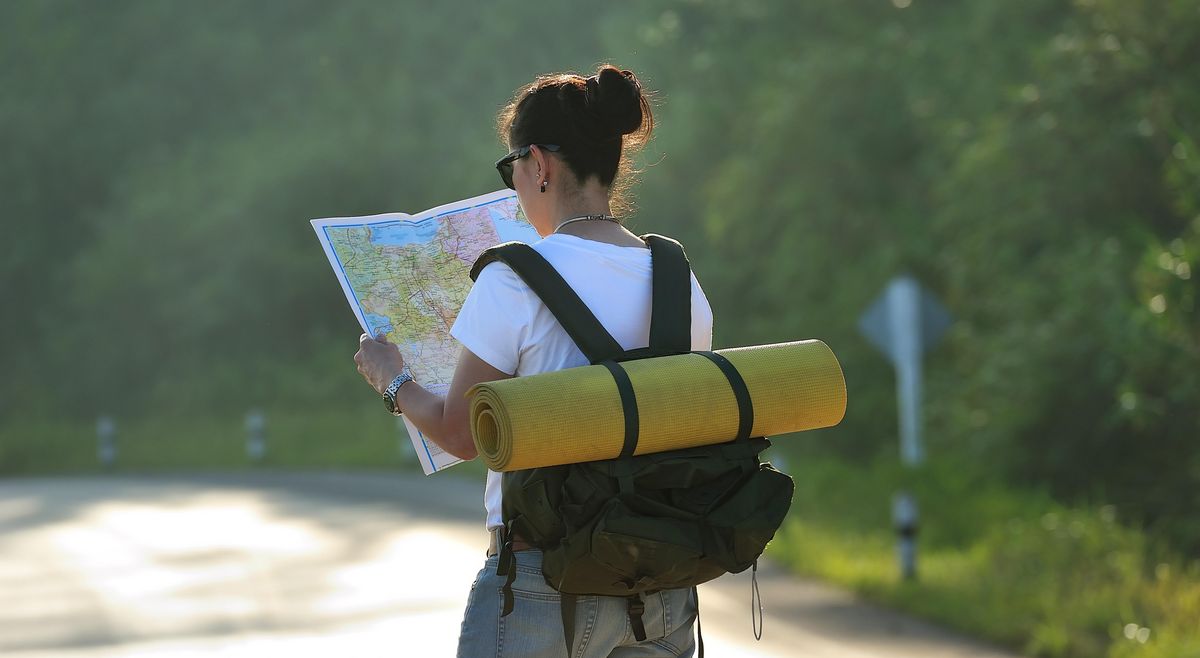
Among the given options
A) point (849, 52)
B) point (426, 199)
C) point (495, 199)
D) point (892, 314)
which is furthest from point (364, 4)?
point (495, 199)

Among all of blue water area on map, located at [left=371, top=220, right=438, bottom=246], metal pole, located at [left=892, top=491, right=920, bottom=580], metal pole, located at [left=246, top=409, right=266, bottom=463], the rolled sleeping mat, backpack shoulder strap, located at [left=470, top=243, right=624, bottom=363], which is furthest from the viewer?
metal pole, located at [left=246, top=409, right=266, bottom=463]

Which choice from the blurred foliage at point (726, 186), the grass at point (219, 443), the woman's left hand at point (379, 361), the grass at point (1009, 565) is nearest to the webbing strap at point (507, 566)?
the woman's left hand at point (379, 361)

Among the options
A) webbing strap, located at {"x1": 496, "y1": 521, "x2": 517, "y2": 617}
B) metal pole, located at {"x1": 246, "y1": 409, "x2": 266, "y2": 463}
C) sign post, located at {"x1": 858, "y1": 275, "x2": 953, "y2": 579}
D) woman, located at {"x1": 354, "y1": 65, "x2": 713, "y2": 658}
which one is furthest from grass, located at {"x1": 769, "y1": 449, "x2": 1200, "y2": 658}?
metal pole, located at {"x1": 246, "y1": 409, "x2": 266, "y2": 463}

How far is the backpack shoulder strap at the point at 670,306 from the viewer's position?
2.87 meters

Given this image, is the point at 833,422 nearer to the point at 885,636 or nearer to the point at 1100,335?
the point at 885,636

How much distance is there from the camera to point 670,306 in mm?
2893

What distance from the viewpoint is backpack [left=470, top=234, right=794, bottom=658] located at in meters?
2.72

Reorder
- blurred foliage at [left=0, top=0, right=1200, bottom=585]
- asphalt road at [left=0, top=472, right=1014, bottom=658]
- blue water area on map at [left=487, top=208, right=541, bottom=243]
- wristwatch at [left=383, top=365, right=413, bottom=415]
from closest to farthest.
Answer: wristwatch at [left=383, top=365, right=413, bottom=415]
blue water area on map at [left=487, top=208, right=541, bottom=243]
asphalt road at [left=0, top=472, right=1014, bottom=658]
blurred foliage at [left=0, top=0, right=1200, bottom=585]

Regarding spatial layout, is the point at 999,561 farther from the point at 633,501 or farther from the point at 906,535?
the point at 633,501

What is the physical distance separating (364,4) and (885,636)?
116ft

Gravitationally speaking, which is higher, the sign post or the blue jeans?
the sign post

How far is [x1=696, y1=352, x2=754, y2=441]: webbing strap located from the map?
580mm

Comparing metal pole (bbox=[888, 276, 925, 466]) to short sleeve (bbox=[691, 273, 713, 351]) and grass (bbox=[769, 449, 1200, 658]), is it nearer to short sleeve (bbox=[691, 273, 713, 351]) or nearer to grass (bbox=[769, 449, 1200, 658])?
grass (bbox=[769, 449, 1200, 658])

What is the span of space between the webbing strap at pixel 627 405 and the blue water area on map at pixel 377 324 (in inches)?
24.9
